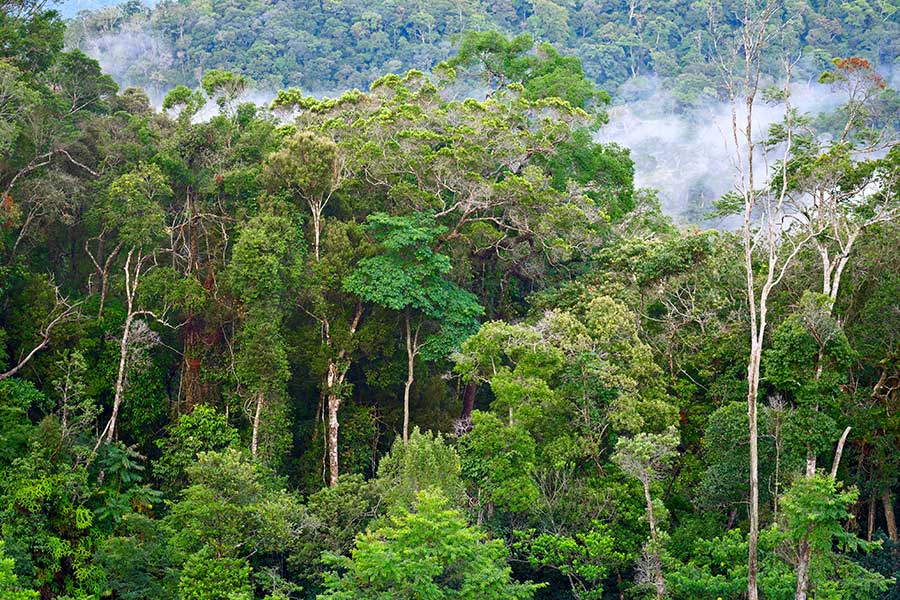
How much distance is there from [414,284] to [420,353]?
5.10 ft

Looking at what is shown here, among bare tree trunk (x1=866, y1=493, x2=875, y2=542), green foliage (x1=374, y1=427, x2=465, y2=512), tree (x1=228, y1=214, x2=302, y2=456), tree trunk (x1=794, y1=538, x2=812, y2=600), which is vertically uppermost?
tree (x1=228, y1=214, x2=302, y2=456)

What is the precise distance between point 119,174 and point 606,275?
421 inches

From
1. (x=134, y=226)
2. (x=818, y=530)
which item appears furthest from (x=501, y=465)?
(x=134, y=226)

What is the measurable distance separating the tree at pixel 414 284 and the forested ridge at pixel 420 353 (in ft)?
0.32

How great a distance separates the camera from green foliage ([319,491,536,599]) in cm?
1497

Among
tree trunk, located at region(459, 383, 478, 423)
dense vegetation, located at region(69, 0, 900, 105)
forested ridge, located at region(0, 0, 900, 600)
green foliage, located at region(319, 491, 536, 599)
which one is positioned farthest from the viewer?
dense vegetation, located at region(69, 0, 900, 105)

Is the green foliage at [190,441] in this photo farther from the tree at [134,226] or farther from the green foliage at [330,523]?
the green foliage at [330,523]

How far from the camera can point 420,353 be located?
21562 millimetres

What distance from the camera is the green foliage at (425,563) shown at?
1497cm

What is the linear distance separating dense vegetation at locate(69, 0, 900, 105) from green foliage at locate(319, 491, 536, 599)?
39499 mm

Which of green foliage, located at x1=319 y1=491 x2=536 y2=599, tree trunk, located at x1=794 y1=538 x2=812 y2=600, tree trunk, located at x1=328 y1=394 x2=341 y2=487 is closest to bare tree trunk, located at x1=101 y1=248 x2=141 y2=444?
tree trunk, located at x1=328 y1=394 x2=341 y2=487

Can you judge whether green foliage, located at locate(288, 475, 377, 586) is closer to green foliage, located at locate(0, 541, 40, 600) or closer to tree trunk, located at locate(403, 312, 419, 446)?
tree trunk, located at locate(403, 312, 419, 446)

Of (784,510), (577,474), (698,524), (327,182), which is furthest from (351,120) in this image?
(784,510)

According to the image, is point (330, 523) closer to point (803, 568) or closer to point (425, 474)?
point (425, 474)
